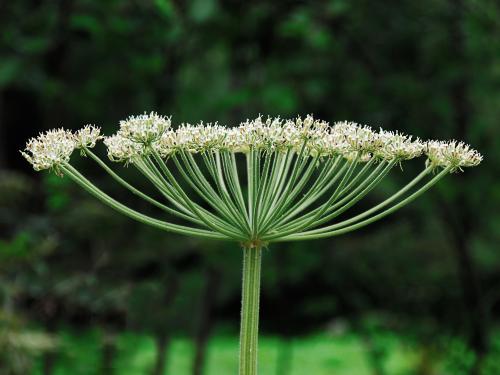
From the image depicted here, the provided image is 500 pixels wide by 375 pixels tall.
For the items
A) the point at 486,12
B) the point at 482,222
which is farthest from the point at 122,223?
the point at 482,222

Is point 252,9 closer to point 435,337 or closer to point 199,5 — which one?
point 199,5

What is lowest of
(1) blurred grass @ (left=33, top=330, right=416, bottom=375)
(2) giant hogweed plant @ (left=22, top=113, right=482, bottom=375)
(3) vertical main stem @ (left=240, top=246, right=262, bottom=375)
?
(3) vertical main stem @ (left=240, top=246, right=262, bottom=375)

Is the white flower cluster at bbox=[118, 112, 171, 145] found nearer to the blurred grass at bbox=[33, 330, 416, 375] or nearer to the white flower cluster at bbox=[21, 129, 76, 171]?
the white flower cluster at bbox=[21, 129, 76, 171]

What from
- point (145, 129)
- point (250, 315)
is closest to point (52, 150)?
point (145, 129)

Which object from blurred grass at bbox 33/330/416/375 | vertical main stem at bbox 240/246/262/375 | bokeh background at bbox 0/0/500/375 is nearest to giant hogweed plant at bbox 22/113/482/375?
vertical main stem at bbox 240/246/262/375

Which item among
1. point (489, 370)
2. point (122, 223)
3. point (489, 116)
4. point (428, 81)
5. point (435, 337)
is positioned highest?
point (489, 116)

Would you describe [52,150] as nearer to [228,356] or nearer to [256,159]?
[256,159]
